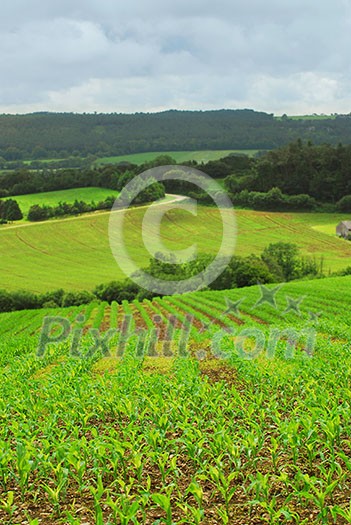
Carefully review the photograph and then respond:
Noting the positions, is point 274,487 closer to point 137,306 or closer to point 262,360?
point 262,360

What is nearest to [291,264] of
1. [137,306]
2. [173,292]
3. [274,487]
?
[173,292]

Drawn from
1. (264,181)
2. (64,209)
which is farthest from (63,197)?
(264,181)

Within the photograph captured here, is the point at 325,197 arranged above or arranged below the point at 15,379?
above

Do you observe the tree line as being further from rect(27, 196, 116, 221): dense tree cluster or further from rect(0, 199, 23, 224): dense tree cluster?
rect(0, 199, 23, 224): dense tree cluster

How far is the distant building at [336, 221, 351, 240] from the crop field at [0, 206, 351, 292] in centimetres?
221

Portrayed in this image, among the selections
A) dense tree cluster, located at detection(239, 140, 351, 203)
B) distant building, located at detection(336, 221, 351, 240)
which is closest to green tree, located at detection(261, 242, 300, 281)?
distant building, located at detection(336, 221, 351, 240)

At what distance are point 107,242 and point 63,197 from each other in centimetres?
3780

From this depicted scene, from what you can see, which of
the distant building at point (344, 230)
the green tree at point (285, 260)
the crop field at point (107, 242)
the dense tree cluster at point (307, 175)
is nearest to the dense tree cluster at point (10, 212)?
the crop field at point (107, 242)

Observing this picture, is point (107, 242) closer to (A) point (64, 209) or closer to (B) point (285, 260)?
(A) point (64, 209)

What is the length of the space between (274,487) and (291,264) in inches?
2628

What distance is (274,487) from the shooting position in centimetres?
730

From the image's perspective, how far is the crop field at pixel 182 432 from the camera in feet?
22.3

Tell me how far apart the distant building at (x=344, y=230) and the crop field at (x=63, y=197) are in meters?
65.5

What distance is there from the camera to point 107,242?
106938 mm
